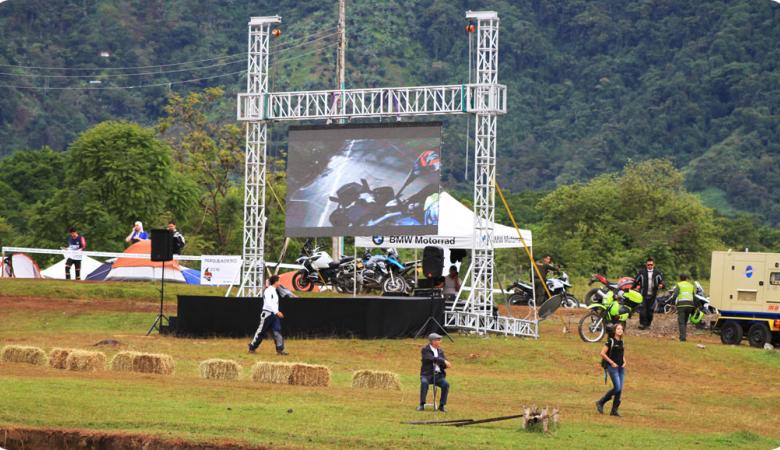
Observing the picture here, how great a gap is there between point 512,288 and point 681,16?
121376 mm

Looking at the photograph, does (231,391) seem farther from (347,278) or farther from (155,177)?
(155,177)

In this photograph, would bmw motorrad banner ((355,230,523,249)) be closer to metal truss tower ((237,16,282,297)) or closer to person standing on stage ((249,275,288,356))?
metal truss tower ((237,16,282,297))

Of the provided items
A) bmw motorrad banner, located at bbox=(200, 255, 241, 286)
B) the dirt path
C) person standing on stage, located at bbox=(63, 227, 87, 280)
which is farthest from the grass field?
bmw motorrad banner, located at bbox=(200, 255, 241, 286)

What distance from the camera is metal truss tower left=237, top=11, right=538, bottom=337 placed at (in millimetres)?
40000

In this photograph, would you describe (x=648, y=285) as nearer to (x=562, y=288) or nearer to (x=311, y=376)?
(x=562, y=288)

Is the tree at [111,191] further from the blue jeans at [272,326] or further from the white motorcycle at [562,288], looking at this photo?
the blue jeans at [272,326]

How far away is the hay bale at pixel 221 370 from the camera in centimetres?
2922

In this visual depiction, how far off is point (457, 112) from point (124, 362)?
14.4m

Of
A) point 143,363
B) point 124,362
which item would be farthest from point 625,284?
point 124,362

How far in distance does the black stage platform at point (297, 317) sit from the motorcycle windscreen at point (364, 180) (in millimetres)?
3219

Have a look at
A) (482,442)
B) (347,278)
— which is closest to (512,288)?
(347,278)

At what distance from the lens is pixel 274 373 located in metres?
29.1

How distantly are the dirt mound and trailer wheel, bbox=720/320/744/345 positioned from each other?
23287mm

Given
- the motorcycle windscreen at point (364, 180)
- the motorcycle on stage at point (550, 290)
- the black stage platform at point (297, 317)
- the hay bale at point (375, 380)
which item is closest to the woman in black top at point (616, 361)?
the hay bale at point (375, 380)
